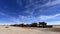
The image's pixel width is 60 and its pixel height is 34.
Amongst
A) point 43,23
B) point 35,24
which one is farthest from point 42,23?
point 35,24

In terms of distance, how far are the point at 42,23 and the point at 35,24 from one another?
5.15 meters

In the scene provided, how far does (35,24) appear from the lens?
52.2 meters

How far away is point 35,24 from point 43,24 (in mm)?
5509

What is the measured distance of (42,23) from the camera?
48.4 m

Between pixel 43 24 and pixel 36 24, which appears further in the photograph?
pixel 36 24

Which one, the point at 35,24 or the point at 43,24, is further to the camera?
the point at 35,24

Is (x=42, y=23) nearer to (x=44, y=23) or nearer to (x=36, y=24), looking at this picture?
(x=44, y=23)

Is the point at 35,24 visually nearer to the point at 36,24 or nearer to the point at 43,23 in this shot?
the point at 36,24

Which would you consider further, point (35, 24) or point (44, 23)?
point (35, 24)

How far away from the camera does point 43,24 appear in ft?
159

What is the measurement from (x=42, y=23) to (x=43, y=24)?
0.72m

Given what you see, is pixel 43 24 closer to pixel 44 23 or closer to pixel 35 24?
pixel 44 23

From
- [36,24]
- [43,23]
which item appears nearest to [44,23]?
[43,23]

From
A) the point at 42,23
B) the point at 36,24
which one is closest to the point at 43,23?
the point at 42,23
